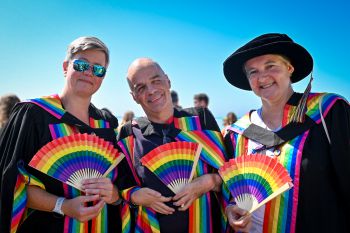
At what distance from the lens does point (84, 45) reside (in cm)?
→ 290

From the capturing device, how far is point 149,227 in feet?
9.01

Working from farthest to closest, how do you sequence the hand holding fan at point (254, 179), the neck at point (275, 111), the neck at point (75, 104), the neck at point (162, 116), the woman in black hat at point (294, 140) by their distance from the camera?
the neck at point (162, 116) < the neck at point (75, 104) < the neck at point (275, 111) < the woman in black hat at point (294, 140) < the hand holding fan at point (254, 179)

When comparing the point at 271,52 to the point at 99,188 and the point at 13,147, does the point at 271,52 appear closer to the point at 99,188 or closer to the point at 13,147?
the point at 99,188

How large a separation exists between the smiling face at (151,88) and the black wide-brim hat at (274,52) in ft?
2.26

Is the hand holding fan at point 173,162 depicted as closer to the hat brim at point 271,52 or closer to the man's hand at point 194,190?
the man's hand at point 194,190

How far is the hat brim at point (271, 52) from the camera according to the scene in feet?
9.07

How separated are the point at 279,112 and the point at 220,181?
0.82 m

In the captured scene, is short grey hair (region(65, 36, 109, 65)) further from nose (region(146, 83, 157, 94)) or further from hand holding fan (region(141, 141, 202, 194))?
hand holding fan (region(141, 141, 202, 194))

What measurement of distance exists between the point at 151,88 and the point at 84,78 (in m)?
0.62

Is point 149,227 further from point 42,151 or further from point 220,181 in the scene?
point 42,151

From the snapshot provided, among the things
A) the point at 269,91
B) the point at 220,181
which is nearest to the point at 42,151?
the point at 220,181

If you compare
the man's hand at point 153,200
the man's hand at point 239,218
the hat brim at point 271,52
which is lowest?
the man's hand at point 239,218

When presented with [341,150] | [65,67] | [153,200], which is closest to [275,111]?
[341,150]

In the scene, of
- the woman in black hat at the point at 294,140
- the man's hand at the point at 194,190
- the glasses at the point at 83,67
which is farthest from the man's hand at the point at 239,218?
the glasses at the point at 83,67
